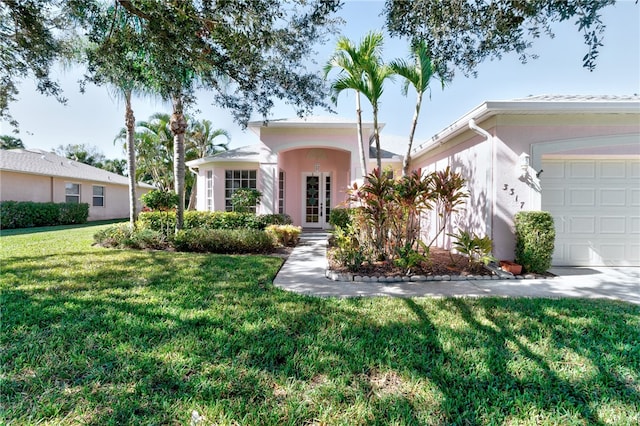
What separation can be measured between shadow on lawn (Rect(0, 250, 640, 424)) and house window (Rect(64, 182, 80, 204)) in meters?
18.5

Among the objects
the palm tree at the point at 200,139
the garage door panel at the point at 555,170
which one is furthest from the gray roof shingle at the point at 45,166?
the garage door panel at the point at 555,170

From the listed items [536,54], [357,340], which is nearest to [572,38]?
[536,54]

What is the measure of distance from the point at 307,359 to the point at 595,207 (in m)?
7.96

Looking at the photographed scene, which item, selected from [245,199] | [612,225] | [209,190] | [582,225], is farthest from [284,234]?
[612,225]

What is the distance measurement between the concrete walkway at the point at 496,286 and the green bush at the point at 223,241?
2.32m

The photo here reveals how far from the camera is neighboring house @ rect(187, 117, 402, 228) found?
11820 millimetres

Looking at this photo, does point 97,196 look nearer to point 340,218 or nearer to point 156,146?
point 156,146

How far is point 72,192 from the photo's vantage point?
63.2 feet

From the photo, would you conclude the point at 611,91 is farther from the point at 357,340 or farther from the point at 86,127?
the point at 86,127

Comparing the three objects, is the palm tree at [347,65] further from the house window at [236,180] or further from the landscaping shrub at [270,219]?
the house window at [236,180]

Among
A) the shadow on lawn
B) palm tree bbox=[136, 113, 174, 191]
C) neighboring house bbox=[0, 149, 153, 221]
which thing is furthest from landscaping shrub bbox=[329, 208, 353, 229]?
neighboring house bbox=[0, 149, 153, 221]

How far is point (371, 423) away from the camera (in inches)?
85.5

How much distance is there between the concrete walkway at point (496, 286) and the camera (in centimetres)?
500

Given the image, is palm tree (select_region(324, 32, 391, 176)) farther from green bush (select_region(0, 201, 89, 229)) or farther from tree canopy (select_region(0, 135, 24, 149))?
green bush (select_region(0, 201, 89, 229))
